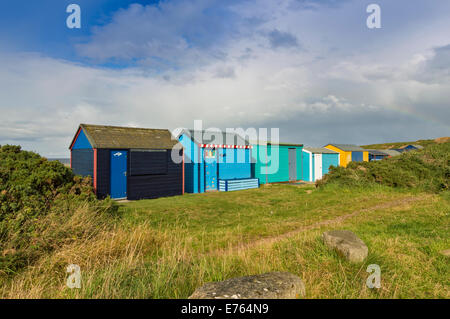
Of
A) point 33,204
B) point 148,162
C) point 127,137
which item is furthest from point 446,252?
point 127,137

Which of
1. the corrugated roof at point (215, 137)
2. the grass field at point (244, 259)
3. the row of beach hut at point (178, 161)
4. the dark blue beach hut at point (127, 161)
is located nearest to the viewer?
the grass field at point (244, 259)

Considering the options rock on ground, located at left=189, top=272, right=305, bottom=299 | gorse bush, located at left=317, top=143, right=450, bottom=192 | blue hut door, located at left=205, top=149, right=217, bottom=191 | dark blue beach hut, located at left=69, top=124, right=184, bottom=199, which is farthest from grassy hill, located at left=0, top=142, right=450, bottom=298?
blue hut door, located at left=205, top=149, right=217, bottom=191

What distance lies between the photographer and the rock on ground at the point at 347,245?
160 inches

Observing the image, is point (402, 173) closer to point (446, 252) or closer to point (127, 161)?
point (446, 252)

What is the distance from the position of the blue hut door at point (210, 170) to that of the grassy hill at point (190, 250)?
7651 mm

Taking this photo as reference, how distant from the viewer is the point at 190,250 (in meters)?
5.02

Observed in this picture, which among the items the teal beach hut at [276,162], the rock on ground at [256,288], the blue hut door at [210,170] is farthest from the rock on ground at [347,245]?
the teal beach hut at [276,162]

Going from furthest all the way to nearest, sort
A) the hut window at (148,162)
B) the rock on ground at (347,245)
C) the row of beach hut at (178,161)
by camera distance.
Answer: the hut window at (148,162), the row of beach hut at (178,161), the rock on ground at (347,245)

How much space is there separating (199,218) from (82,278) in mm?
5548

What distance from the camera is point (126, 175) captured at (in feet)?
44.0

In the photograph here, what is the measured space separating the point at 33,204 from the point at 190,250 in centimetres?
331

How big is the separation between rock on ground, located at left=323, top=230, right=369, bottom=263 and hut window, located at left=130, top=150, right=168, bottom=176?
35.3 feet

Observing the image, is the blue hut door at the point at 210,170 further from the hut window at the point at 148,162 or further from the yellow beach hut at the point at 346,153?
the yellow beach hut at the point at 346,153

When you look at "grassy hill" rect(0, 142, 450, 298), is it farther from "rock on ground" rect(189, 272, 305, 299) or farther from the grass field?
"rock on ground" rect(189, 272, 305, 299)
